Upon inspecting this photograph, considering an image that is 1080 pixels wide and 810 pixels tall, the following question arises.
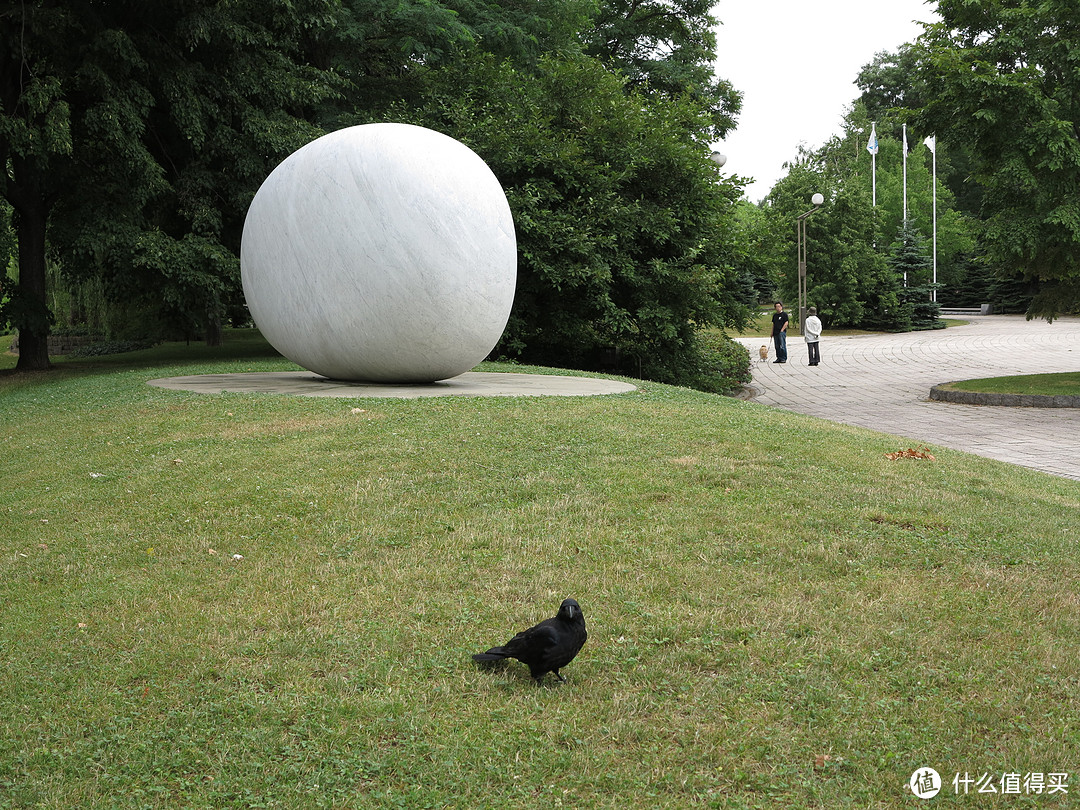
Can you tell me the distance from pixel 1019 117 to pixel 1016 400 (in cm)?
570

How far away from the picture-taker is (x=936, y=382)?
2361 centimetres

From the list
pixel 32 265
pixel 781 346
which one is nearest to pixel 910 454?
pixel 32 265

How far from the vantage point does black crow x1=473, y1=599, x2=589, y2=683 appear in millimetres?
4113

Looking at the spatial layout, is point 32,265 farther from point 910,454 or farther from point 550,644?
point 550,644

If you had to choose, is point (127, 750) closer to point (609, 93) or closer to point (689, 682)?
point (689, 682)

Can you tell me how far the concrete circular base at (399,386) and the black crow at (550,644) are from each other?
7.01 meters

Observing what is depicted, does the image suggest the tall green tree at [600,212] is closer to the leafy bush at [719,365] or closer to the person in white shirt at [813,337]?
the leafy bush at [719,365]

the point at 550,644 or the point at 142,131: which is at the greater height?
the point at 142,131

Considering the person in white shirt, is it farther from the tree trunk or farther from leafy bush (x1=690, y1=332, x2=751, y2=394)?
the tree trunk

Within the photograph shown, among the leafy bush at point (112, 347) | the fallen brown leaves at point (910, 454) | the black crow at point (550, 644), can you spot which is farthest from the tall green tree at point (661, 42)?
the black crow at point (550, 644)

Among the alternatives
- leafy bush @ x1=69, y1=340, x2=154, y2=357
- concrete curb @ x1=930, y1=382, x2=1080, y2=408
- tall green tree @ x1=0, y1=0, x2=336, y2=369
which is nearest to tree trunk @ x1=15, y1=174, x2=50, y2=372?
tall green tree @ x1=0, y1=0, x2=336, y2=369

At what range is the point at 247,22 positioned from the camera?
20016 mm

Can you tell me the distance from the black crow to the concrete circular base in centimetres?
701

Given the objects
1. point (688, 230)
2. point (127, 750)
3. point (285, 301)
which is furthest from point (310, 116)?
point (127, 750)
